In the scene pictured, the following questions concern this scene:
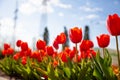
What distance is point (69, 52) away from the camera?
19.9 ft

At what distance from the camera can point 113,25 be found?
12.0 feet

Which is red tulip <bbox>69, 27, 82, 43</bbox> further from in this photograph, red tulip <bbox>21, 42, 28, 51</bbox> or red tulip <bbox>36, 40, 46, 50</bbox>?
red tulip <bbox>21, 42, 28, 51</bbox>

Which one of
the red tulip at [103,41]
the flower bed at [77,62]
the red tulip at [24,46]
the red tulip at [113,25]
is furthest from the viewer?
the red tulip at [24,46]

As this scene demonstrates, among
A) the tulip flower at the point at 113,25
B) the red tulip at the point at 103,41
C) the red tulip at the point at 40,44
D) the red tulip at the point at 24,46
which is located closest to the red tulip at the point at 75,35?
the red tulip at the point at 103,41

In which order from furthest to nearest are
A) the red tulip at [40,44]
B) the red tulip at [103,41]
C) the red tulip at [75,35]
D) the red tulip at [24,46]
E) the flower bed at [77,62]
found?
the red tulip at [24,46]
the red tulip at [40,44]
the red tulip at [75,35]
the red tulip at [103,41]
the flower bed at [77,62]

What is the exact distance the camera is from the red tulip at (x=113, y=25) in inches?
144

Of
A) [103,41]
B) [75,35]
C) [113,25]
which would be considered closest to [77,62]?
[75,35]

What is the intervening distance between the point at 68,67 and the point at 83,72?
19.1 inches

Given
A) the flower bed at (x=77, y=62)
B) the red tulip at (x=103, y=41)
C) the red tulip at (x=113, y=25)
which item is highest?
the red tulip at (x=113, y=25)

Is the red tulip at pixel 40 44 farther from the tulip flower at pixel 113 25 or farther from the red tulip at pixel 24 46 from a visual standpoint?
the tulip flower at pixel 113 25

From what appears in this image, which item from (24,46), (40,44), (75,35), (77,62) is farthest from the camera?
(24,46)

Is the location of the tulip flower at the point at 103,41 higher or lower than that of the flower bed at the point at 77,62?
higher

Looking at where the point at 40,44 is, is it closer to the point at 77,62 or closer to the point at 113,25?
the point at 77,62

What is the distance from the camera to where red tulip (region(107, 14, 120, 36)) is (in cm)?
365
